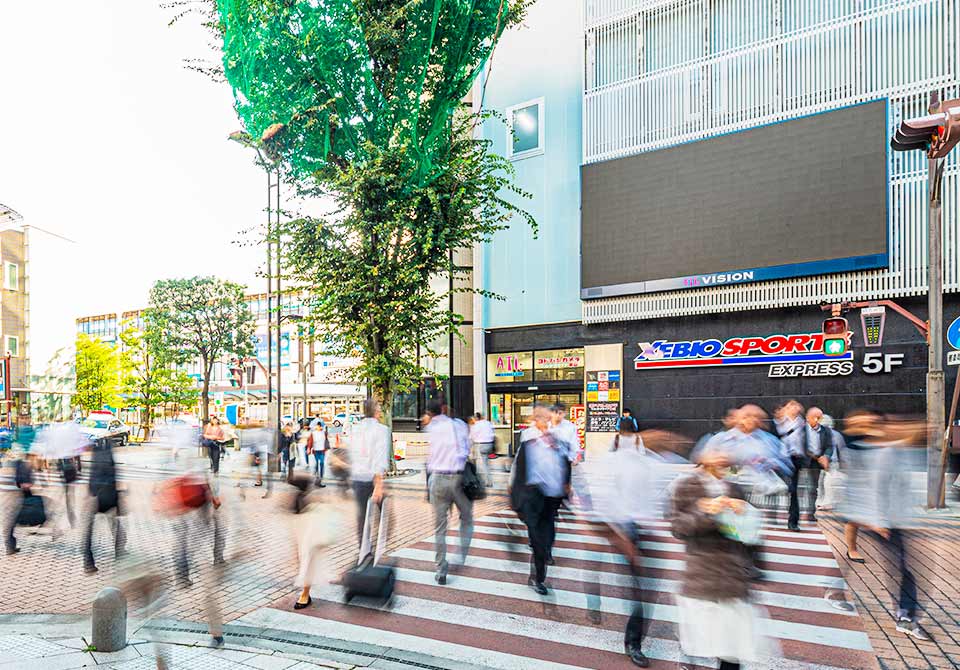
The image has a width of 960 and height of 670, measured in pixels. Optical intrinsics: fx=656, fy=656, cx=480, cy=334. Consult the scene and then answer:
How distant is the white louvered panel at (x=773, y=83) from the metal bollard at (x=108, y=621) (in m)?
19.8

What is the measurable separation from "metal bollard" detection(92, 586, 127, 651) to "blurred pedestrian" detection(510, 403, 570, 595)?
3861mm

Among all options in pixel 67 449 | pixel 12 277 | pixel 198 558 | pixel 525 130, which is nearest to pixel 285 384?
pixel 12 277

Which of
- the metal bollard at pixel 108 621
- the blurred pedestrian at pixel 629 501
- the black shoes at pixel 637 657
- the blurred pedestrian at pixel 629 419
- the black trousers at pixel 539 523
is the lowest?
the black shoes at pixel 637 657

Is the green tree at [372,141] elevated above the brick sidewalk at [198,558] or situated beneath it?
elevated above

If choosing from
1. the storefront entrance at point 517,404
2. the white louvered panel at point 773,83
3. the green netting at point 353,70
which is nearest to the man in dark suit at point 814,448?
the white louvered panel at point 773,83

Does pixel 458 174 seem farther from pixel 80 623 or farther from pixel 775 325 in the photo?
pixel 80 623

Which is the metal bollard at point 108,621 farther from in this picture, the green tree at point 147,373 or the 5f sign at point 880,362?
the green tree at point 147,373

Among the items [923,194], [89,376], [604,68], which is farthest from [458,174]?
[89,376]

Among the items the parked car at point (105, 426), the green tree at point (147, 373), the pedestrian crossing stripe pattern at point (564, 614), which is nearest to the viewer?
the pedestrian crossing stripe pattern at point (564, 614)

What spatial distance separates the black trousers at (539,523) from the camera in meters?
7.10

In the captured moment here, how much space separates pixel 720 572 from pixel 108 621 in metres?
5.13

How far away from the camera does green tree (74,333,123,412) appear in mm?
50469

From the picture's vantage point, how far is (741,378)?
21.6 metres

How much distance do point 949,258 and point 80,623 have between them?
852 inches
